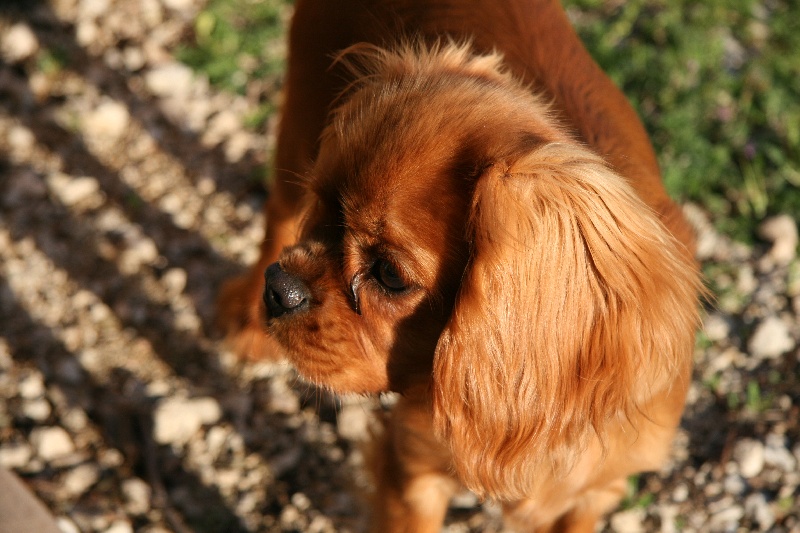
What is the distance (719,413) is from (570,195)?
6.18 feet

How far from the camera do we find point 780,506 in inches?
124

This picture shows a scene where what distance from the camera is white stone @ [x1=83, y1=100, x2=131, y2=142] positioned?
4234 mm

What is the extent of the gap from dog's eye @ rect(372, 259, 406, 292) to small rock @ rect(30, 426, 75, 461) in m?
1.72

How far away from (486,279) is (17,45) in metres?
3.53

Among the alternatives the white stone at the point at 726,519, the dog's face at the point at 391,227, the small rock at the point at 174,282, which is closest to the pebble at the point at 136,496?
the small rock at the point at 174,282

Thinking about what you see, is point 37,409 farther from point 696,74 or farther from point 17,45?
point 696,74

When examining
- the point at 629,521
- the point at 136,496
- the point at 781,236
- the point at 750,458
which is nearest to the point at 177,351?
the point at 136,496

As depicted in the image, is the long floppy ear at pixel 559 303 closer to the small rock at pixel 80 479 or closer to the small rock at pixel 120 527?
the small rock at pixel 120 527

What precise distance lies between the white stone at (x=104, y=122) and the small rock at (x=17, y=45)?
560mm

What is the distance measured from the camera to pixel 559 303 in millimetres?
1932

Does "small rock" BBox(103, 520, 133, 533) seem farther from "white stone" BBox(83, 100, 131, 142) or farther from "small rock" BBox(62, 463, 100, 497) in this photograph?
"white stone" BBox(83, 100, 131, 142)

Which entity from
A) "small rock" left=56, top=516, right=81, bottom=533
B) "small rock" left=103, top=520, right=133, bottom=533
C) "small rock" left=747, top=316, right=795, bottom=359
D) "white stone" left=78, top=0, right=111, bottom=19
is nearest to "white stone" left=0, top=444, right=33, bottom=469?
"small rock" left=56, top=516, right=81, bottom=533

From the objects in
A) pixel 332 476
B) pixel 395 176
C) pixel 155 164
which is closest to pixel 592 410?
pixel 395 176

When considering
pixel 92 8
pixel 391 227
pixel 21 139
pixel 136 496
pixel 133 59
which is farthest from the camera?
pixel 92 8
